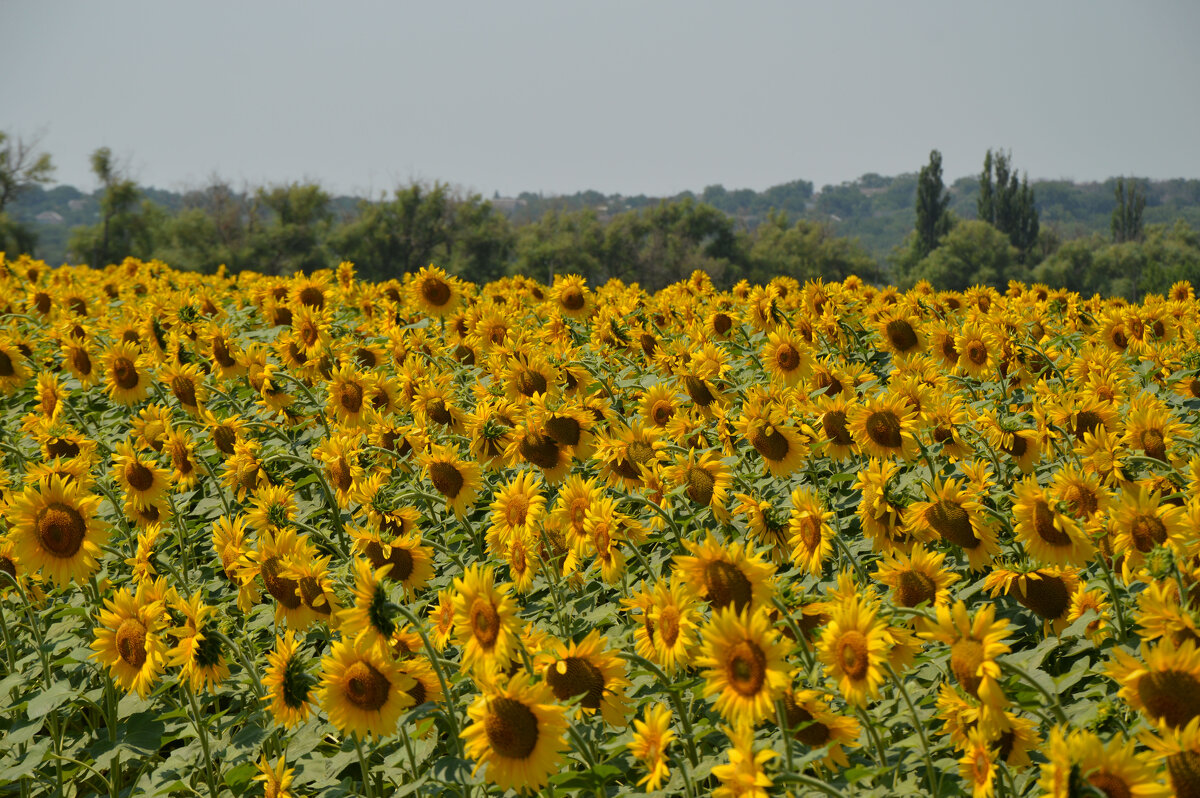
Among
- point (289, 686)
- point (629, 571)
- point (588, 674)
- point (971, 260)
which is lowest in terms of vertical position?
point (629, 571)

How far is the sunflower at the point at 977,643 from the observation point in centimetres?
263

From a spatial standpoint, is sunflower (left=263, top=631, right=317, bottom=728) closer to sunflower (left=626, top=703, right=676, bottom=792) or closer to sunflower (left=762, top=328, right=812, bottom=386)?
sunflower (left=626, top=703, right=676, bottom=792)

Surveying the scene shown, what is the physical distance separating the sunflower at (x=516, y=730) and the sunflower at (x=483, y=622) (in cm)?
18

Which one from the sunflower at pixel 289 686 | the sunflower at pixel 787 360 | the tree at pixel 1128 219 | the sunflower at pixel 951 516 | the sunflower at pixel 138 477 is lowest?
the sunflower at pixel 289 686

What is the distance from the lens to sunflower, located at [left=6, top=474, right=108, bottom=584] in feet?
15.6

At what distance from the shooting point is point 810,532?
3.98 metres

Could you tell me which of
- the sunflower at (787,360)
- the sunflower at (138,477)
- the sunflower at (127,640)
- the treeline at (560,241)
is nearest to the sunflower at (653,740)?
the sunflower at (127,640)

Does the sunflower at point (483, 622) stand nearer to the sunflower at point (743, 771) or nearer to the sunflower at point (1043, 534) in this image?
the sunflower at point (743, 771)

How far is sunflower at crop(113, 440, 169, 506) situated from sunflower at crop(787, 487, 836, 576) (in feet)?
13.8

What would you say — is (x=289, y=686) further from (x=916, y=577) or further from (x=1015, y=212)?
(x=1015, y=212)

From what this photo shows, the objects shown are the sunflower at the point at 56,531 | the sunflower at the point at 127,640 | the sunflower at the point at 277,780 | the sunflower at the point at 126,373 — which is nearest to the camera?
the sunflower at the point at 277,780

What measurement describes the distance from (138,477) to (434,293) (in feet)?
11.8

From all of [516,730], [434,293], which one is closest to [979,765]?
[516,730]

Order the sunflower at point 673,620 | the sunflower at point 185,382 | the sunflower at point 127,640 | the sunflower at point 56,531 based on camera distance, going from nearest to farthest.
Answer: the sunflower at point 673,620
the sunflower at point 127,640
the sunflower at point 56,531
the sunflower at point 185,382
